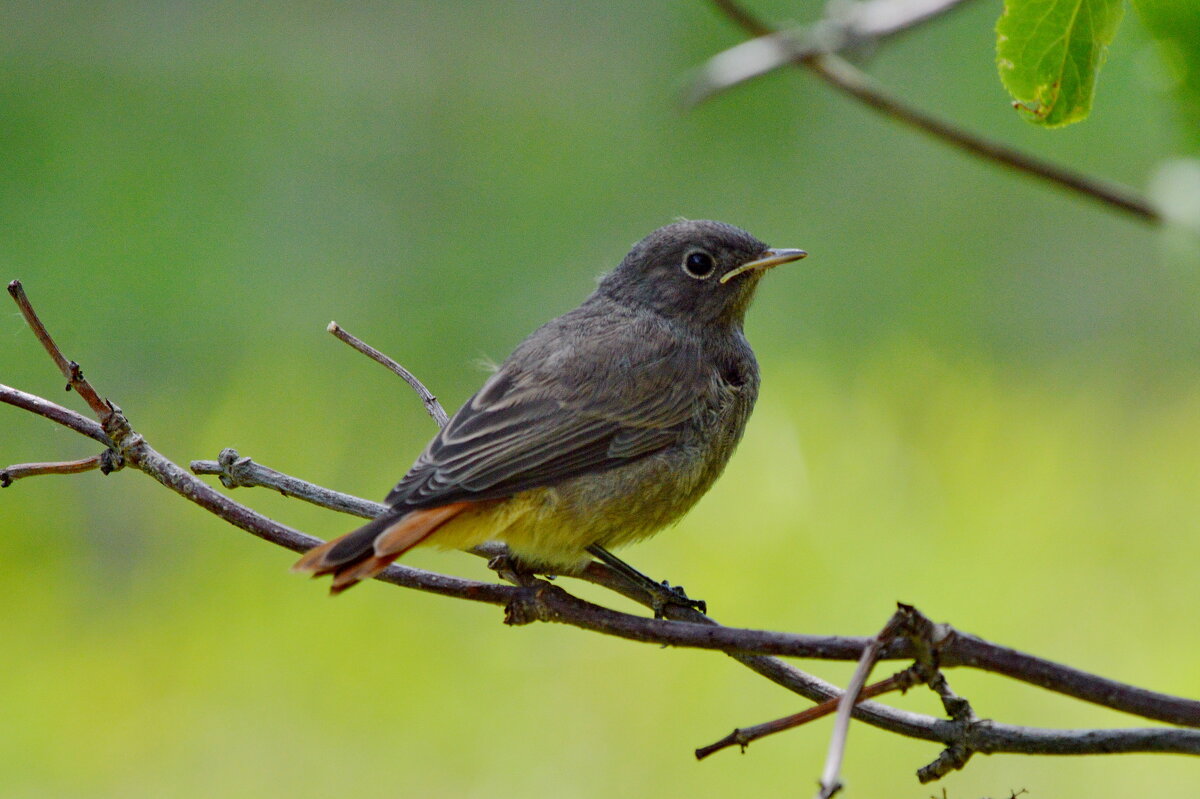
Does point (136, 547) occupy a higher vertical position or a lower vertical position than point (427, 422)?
lower

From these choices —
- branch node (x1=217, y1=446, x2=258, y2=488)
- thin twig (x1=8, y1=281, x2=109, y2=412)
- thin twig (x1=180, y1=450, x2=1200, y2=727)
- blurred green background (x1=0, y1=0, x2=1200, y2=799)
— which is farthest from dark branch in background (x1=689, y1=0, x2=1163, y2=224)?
thin twig (x1=8, y1=281, x2=109, y2=412)

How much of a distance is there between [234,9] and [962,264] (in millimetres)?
5025

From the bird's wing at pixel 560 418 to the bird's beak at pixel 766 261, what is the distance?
1.10 feet

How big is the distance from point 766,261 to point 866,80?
0.57 m

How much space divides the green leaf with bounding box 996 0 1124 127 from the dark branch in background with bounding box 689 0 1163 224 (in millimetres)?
900

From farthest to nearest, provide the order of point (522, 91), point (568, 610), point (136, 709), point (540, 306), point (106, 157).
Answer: point (522, 91) → point (106, 157) → point (540, 306) → point (136, 709) → point (568, 610)

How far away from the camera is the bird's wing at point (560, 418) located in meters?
3.09

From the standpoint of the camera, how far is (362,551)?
2.53 meters

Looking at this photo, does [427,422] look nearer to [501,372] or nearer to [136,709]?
[136,709]

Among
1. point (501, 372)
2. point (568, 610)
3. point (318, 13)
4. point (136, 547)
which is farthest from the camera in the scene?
point (318, 13)

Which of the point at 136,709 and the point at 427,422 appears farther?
the point at 427,422

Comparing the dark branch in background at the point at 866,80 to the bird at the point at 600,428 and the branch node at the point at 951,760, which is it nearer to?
the bird at the point at 600,428

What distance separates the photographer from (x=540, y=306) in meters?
6.46

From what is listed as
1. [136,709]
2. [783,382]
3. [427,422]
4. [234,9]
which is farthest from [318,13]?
[136,709]
